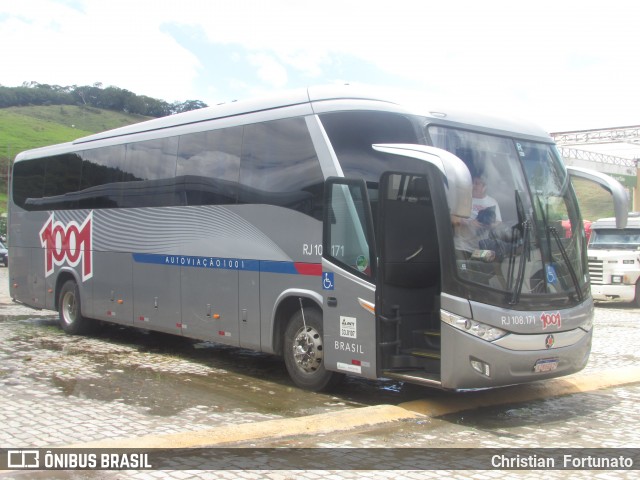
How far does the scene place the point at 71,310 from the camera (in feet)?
49.8

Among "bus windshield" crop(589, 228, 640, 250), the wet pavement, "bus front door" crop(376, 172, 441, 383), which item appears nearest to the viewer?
the wet pavement

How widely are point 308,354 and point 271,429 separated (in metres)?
2.26

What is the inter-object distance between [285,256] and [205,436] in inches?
130

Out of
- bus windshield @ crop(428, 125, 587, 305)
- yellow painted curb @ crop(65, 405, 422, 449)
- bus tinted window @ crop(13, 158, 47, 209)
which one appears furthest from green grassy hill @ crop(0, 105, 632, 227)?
yellow painted curb @ crop(65, 405, 422, 449)

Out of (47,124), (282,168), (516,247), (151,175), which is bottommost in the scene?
(516,247)

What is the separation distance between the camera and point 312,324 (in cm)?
943

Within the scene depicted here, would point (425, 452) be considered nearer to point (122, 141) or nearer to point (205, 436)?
point (205, 436)

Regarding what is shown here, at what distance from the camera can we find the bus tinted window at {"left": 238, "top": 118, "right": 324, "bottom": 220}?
Answer: 9328 millimetres

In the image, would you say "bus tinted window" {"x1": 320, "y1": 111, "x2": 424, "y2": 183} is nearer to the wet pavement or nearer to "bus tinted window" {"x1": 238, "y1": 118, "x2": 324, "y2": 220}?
"bus tinted window" {"x1": 238, "y1": 118, "x2": 324, "y2": 220}

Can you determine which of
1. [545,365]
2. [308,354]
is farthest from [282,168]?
[545,365]

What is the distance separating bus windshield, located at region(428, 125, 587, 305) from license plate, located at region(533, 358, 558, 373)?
0.72 meters

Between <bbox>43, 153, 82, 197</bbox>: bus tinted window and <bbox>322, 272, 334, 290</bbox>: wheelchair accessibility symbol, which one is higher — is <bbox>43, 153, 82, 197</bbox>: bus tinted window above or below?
above

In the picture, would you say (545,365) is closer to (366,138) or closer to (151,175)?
(366,138)

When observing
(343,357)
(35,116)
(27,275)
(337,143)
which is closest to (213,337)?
(343,357)
